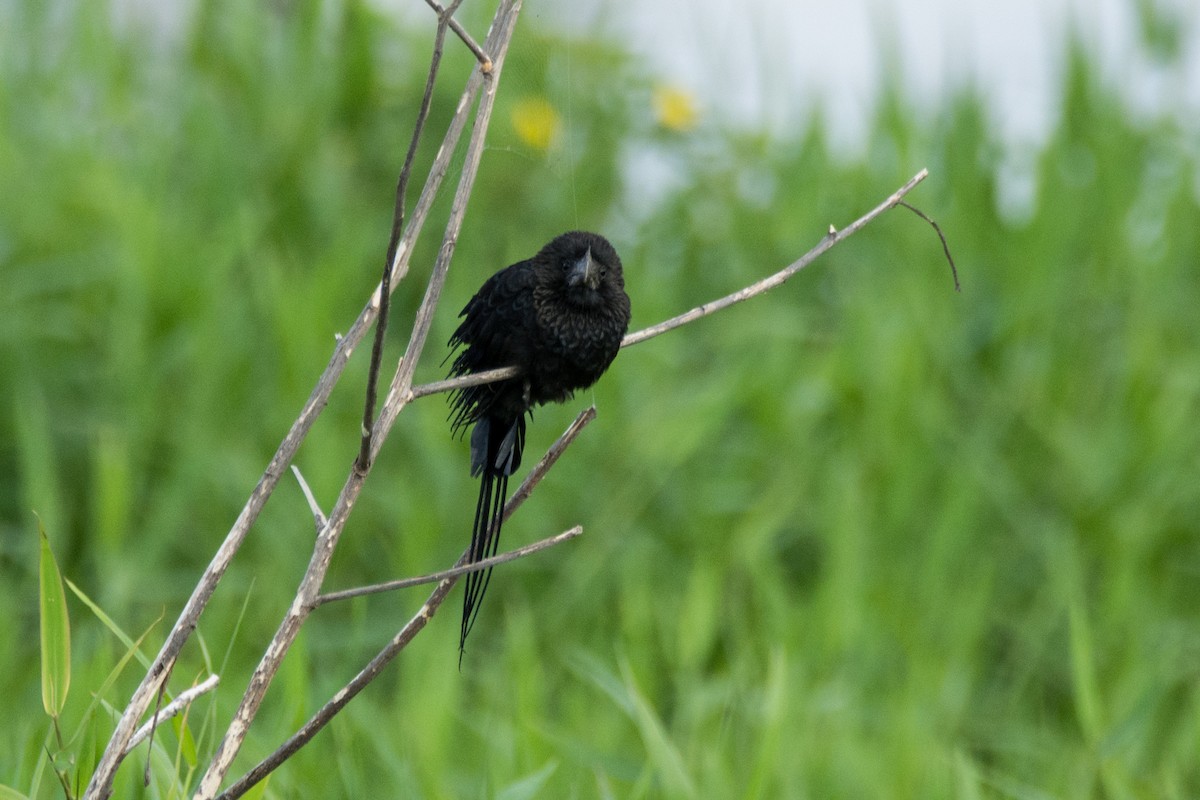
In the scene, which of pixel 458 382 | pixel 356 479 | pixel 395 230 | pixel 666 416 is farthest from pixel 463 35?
pixel 666 416

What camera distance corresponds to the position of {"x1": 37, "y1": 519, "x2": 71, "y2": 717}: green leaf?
4.50ft

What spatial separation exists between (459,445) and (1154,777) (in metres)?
1.85

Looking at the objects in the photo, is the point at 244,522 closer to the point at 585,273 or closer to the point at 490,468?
the point at 490,468

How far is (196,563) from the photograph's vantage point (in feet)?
11.4

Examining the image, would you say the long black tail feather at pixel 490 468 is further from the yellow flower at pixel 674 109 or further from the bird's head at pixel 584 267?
the yellow flower at pixel 674 109

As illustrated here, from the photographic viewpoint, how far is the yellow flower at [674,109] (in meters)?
4.32

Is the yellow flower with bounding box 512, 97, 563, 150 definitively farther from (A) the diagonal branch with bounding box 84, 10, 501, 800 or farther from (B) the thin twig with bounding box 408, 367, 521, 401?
(B) the thin twig with bounding box 408, 367, 521, 401

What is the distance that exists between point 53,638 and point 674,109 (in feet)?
10.8

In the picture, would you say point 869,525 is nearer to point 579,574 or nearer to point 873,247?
point 579,574

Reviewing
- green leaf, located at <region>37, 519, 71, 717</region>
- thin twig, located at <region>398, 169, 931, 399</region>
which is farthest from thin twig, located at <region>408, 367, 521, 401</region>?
green leaf, located at <region>37, 519, 71, 717</region>

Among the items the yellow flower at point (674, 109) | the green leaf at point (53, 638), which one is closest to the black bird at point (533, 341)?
the green leaf at point (53, 638)

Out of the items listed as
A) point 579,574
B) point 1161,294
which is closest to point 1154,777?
point 579,574

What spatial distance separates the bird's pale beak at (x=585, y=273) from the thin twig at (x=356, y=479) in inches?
6.0

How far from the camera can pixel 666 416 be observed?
3613 millimetres
